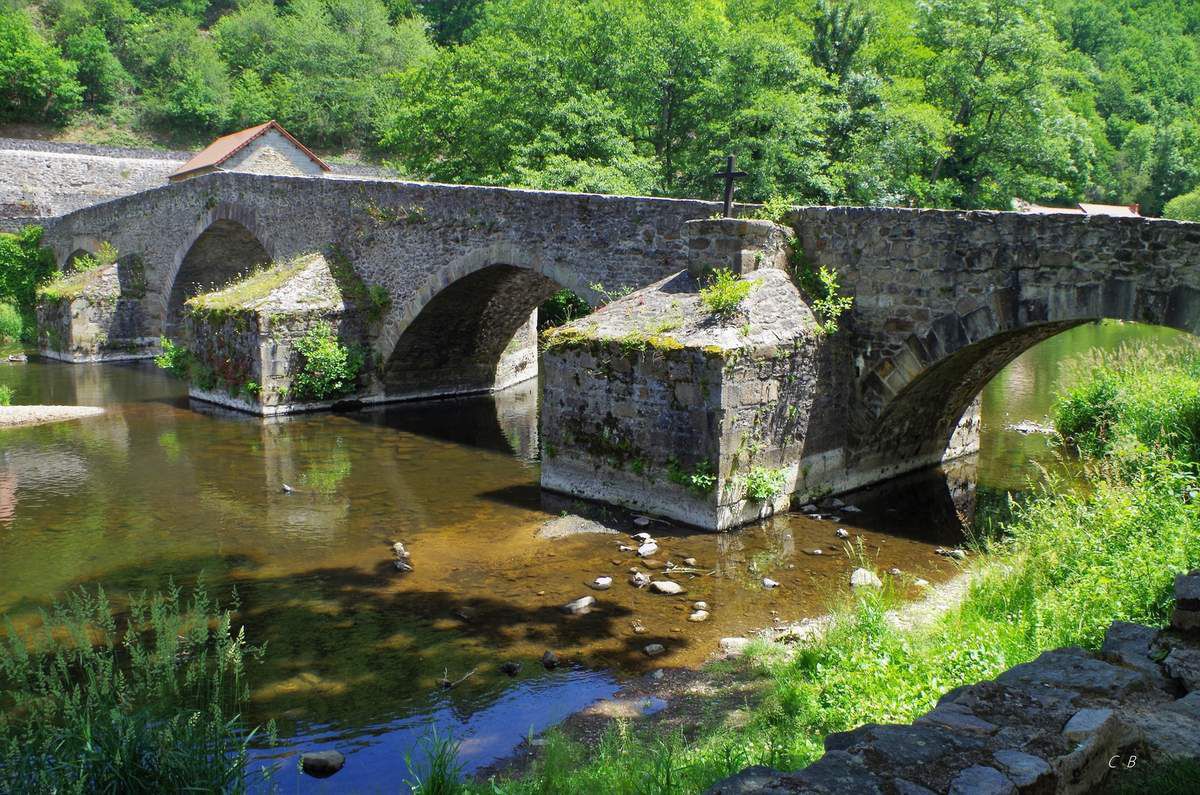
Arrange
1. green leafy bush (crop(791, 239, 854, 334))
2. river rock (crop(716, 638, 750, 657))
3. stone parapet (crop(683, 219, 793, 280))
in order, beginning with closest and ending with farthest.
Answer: river rock (crop(716, 638, 750, 657)) < stone parapet (crop(683, 219, 793, 280)) < green leafy bush (crop(791, 239, 854, 334))

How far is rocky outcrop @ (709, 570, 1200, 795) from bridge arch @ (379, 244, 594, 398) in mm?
10288

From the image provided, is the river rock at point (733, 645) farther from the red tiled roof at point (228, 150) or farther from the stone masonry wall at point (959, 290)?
the red tiled roof at point (228, 150)

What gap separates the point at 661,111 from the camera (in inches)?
858

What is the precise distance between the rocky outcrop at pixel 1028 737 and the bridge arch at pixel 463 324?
33.8 ft

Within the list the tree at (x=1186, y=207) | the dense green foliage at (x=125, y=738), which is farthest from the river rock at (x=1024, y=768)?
the tree at (x=1186, y=207)

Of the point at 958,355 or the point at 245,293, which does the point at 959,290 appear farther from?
the point at 245,293

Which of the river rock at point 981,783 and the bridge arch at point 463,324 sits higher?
the bridge arch at point 463,324

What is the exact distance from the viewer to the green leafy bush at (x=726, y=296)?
9.42 m

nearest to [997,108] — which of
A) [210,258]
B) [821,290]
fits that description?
[821,290]

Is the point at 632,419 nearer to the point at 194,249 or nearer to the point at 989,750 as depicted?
the point at 989,750

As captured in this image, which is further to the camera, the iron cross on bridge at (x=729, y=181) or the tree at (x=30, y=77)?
the tree at (x=30, y=77)

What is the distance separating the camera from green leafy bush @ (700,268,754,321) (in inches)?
371

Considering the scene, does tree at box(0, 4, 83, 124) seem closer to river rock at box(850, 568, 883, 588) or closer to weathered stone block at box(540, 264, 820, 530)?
weathered stone block at box(540, 264, 820, 530)

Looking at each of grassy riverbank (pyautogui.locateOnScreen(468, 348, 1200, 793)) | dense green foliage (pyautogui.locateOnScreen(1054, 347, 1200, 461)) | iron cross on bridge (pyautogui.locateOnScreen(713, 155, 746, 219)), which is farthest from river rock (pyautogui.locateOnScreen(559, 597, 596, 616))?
iron cross on bridge (pyautogui.locateOnScreen(713, 155, 746, 219))
